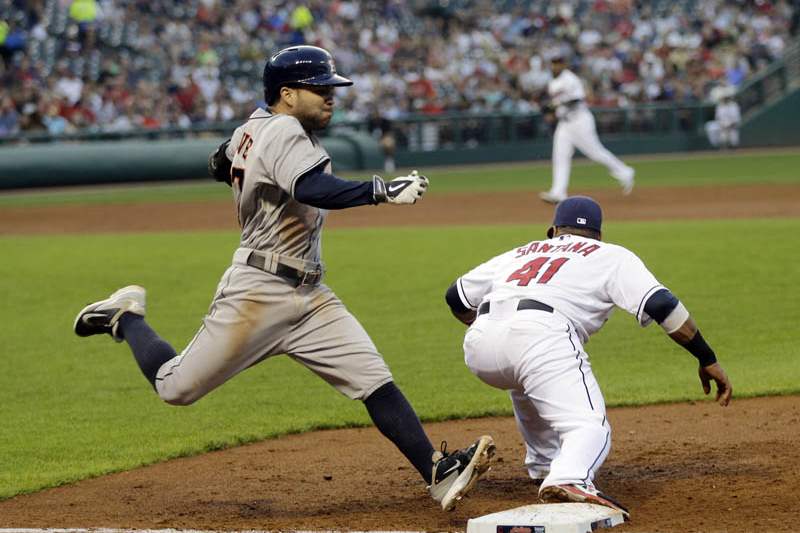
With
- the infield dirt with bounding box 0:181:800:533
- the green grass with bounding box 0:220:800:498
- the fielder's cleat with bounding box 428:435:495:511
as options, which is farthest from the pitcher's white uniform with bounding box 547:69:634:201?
the fielder's cleat with bounding box 428:435:495:511

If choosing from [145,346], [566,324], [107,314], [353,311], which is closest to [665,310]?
[566,324]

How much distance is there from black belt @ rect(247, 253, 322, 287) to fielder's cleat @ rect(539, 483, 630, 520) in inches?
49.4

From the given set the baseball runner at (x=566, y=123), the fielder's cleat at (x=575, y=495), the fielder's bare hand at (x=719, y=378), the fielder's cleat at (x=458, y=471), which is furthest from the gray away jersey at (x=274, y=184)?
the baseball runner at (x=566, y=123)

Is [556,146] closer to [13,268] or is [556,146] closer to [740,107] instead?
[13,268]

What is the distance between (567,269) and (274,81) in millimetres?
1411

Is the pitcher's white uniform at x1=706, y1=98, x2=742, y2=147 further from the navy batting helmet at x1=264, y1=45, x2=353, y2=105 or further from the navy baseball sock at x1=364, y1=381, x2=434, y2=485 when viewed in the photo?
the navy baseball sock at x1=364, y1=381, x2=434, y2=485

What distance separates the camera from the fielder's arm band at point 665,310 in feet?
15.7

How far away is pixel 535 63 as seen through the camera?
3047 centimetres

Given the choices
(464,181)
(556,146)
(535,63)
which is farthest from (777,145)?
(556,146)

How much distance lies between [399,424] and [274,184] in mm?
1081

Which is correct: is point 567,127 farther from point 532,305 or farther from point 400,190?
point 400,190

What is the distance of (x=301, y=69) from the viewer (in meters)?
4.91

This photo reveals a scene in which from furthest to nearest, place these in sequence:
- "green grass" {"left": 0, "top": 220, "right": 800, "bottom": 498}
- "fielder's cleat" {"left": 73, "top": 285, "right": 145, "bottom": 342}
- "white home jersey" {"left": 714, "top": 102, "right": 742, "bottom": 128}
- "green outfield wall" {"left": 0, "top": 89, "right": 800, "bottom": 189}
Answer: "white home jersey" {"left": 714, "top": 102, "right": 742, "bottom": 128}, "green outfield wall" {"left": 0, "top": 89, "right": 800, "bottom": 189}, "green grass" {"left": 0, "top": 220, "right": 800, "bottom": 498}, "fielder's cleat" {"left": 73, "top": 285, "right": 145, "bottom": 342}

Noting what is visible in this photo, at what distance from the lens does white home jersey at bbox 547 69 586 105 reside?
17141mm
